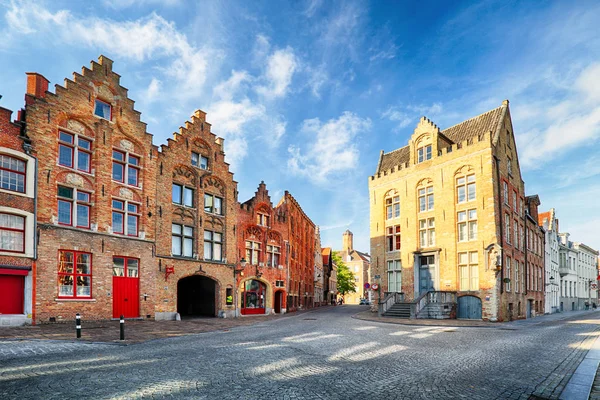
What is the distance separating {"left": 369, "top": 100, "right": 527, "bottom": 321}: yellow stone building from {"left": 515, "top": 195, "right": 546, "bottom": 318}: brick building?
6.67 feet

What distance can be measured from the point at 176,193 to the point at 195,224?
2533 millimetres

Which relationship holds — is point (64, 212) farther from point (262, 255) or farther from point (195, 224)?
point (262, 255)

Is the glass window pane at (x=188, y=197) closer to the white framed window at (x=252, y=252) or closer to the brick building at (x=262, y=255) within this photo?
the brick building at (x=262, y=255)

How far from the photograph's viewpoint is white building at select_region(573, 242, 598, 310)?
60.5 m

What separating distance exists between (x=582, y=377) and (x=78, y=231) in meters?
21.4

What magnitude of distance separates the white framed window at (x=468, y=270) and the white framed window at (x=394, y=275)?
5.63 meters

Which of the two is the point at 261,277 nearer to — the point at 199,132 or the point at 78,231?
the point at 199,132

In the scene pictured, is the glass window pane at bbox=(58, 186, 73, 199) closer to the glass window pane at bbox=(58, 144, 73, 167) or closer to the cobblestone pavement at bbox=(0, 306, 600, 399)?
the glass window pane at bbox=(58, 144, 73, 167)

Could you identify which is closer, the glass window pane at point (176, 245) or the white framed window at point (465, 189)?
the glass window pane at point (176, 245)

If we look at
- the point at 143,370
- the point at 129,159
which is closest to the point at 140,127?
the point at 129,159

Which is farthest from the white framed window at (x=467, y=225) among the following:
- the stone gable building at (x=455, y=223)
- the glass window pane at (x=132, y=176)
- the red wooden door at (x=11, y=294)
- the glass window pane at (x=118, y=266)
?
the red wooden door at (x=11, y=294)

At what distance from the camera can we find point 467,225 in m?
29.7

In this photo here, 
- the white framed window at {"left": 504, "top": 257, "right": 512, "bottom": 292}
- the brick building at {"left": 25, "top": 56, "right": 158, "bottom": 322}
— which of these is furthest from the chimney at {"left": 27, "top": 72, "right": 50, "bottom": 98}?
the white framed window at {"left": 504, "top": 257, "right": 512, "bottom": 292}

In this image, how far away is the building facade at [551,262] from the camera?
45125mm
